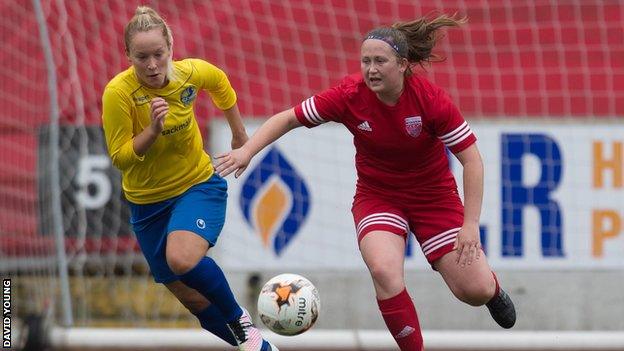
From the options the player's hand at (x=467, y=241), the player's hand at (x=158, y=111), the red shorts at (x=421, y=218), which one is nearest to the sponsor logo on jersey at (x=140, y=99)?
the player's hand at (x=158, y=111)

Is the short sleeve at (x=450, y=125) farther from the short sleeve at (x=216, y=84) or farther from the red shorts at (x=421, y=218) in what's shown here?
the short sleeve at (x=216, y=84)

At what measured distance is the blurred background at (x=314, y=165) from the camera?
7918 mm

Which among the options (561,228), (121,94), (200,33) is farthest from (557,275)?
Answer: (121,94)

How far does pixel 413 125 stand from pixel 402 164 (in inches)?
9.7

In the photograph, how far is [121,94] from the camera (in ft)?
18.3

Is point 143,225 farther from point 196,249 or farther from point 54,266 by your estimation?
point 54,266

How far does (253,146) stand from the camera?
553 cm

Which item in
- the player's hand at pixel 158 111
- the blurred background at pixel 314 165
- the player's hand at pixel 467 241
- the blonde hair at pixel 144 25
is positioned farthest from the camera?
the blurred background at pixel 314 165

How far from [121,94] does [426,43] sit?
135 centimetres

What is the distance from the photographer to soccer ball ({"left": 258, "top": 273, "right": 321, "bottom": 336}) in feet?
18.8

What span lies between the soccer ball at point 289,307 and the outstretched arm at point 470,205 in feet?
2.27

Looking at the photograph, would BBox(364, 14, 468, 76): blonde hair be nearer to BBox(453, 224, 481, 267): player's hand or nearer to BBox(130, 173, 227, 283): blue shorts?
BBox(453, 224, 481, 267): player's hand

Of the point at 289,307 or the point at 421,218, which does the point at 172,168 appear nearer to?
the point at 289,307

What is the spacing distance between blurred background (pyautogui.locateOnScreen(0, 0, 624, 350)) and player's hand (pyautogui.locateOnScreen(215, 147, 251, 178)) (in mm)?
1888
